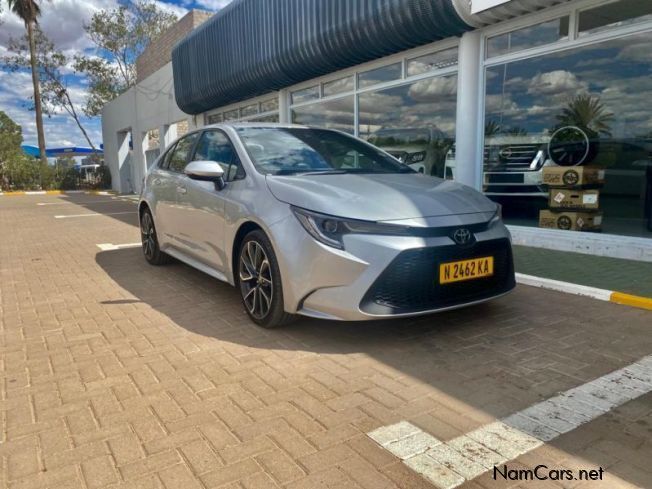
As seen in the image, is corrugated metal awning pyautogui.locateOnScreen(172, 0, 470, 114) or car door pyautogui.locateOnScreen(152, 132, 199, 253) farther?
corrugated metal awning pyautogui.locateOnScreen(172, 0, 470, 114)

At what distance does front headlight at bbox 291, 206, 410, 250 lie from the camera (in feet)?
10.2

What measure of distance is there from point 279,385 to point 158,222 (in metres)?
3.44

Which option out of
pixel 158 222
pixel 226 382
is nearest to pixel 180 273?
pixel 158 222

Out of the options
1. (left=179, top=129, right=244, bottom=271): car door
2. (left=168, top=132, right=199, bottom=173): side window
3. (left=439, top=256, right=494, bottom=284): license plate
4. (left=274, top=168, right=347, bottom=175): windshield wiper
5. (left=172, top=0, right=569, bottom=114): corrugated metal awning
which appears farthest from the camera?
(left=172, top=0, right=569, bottom=114): corrugated metal awning

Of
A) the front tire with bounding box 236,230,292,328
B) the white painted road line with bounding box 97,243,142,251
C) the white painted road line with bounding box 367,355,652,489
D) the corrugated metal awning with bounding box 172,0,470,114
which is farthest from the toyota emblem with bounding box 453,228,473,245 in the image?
the white painted road line with bounding box 97,243,142,251

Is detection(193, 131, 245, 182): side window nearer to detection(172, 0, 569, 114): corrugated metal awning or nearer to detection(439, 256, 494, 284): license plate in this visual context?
detection(439, 256, 494, 284): license plate

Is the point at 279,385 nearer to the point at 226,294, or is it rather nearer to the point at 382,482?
the point at 382,482

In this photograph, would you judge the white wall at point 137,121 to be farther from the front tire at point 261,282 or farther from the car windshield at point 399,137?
the front tire at point 261,282

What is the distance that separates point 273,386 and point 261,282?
100 cm

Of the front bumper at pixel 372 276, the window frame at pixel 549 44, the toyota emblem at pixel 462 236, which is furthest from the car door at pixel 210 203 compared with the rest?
the window frame at pixel 549 44

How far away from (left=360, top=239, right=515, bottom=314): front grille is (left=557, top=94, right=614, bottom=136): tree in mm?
4403

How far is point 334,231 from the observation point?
315 cm

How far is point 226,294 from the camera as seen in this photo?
4.68 metres

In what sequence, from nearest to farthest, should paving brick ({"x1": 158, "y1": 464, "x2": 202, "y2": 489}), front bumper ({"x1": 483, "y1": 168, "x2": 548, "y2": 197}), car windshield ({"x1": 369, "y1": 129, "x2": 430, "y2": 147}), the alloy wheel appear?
1. paving brick ({"x1": 158, "y1": 464, "x2": 202, "y2": 489})
2. the alloy wheel
3. front bumper ({"x1": 483, "y1": 168, "x2": 548, "y2": 197})
4. car windshield ({"x1": 369, "y1": 129, "x2": 430, "y2": 147})
